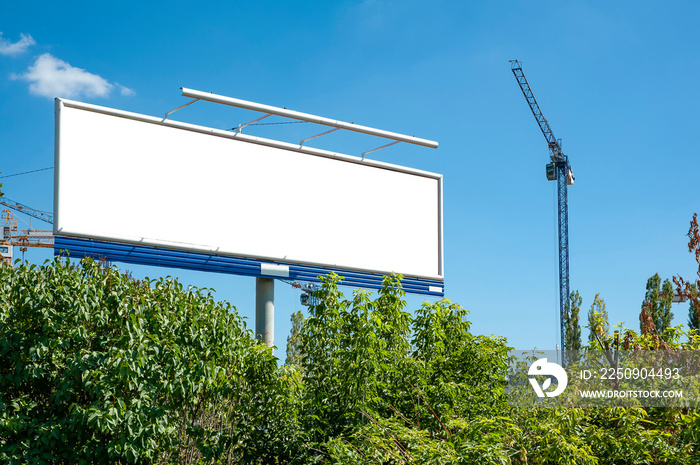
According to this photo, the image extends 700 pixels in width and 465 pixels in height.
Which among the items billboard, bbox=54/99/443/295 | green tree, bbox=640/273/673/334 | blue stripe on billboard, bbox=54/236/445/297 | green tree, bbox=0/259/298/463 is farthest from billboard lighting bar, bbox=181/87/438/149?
green tree, bbox=640/273/673/334

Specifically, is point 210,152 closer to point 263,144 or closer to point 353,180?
point 263,144

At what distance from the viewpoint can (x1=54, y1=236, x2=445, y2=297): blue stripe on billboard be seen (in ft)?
42.1

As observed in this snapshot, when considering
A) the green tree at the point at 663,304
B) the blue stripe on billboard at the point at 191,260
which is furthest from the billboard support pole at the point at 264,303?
the green tree at the point at 663,304

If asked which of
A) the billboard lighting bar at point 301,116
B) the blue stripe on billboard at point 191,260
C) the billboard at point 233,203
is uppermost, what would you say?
the billboard lighting bar at point 301,116

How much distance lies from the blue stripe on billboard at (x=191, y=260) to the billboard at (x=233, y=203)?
2 cm

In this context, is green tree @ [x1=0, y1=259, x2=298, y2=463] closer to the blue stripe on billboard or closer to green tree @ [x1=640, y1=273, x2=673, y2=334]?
the blue stripe on billboard

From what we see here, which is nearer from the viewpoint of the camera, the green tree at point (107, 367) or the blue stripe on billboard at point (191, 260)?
the green tree at point (107, 367)

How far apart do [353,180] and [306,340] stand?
7.17m

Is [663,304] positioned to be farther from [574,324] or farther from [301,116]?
[301,116]

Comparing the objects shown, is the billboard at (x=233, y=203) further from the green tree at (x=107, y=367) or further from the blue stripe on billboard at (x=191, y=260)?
the green tree at (x=107, y=367)

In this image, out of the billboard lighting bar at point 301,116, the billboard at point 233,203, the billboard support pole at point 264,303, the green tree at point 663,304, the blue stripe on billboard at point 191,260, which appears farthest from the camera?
the green tree at point 663,304

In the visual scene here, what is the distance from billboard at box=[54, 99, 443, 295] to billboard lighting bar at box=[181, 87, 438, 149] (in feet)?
2.40

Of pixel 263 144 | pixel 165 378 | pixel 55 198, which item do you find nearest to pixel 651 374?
pixel 165 378

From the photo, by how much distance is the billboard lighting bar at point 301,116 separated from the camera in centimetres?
1405
